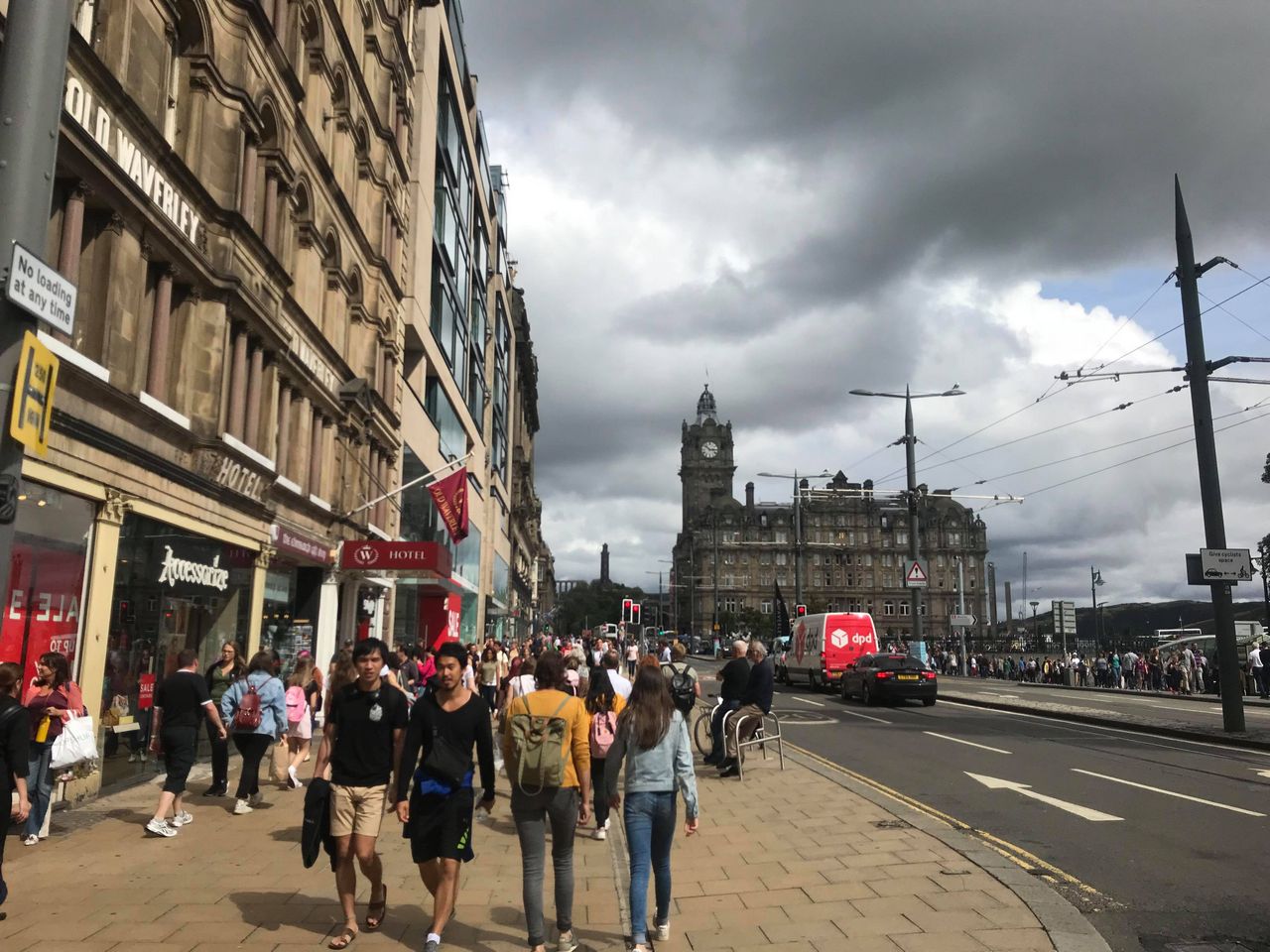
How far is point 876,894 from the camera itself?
645cm

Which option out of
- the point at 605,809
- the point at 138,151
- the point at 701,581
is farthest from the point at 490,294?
the point at 701,581

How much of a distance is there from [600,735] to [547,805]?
3648mm

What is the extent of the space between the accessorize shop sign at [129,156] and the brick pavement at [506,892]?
7.03 m

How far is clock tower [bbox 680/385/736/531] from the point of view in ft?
568

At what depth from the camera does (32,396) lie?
4453mm

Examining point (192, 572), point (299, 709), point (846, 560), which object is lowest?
point (299, 709)

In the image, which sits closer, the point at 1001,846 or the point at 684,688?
the point at 1001,846

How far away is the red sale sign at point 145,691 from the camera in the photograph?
1169cm

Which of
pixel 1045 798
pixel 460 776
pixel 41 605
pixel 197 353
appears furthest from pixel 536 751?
pixel 197 353

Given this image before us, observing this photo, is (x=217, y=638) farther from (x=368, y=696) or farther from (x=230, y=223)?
(x=368, y=696)

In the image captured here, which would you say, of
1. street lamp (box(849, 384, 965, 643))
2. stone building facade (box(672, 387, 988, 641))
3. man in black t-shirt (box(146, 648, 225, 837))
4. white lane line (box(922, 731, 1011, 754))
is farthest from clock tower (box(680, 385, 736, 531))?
man in black t-shirt (box(146, 648, 225, 837))

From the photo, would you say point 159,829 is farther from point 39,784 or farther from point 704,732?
point 704,732

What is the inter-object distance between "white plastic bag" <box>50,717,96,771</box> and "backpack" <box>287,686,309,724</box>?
2.85 meters

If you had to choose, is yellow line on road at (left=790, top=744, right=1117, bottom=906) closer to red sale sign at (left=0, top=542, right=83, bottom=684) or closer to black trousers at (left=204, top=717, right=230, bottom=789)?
black trousers at (left=204, top=717, right=230, bottom=789)
